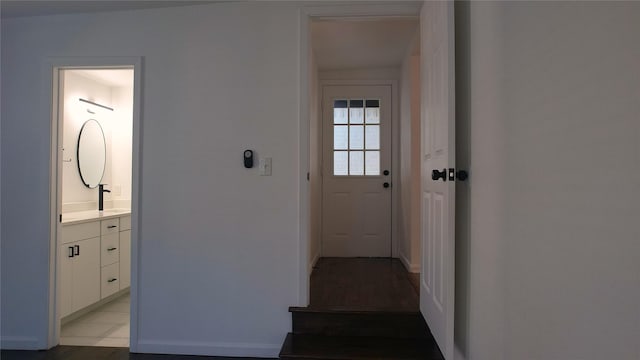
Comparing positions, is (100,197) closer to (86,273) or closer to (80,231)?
(80,231)

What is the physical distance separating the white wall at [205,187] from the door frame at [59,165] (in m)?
0.04

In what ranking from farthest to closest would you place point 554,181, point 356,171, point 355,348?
point 356,171
point 355,348
point 554,181

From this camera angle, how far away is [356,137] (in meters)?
4.28

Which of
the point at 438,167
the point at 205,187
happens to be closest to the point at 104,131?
the point at 205,187

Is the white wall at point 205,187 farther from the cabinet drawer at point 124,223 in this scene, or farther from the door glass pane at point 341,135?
the door glass pane at point 341,135

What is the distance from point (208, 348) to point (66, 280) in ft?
4.58

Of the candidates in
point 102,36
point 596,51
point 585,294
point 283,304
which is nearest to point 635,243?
point 585,294

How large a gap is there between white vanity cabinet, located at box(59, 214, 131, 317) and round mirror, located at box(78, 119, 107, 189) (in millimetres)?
605

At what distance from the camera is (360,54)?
3.74m

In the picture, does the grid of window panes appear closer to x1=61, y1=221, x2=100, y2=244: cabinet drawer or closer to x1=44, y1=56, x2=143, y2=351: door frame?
x1=44, y1=56, x2=143, y2=351: door frame

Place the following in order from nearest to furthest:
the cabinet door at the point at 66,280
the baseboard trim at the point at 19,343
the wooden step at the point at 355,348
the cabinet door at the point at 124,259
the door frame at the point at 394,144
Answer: the wooden step at the point at 355,348 < the baseboard trim at the point at 19,343 < the cabinet door at the point at 66,280 < the cabinet door at the point at 124,259 < the door frame at the point at 394,144

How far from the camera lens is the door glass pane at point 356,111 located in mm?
4261

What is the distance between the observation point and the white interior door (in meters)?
1.65

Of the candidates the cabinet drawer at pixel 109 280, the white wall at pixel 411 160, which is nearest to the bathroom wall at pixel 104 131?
the cabinet drawer at pixel 109 280
